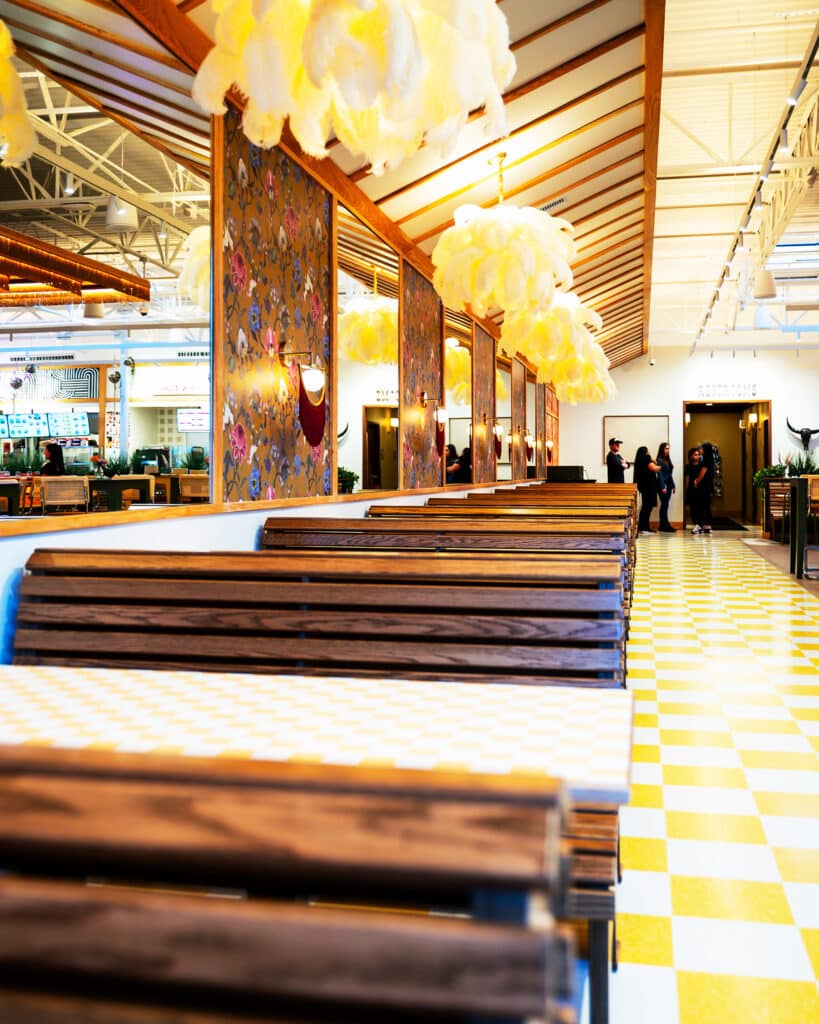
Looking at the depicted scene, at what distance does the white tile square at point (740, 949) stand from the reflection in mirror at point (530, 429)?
13.6 metres

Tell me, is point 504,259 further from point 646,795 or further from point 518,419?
point 518,419

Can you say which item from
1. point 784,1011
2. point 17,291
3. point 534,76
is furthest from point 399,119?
point 534,76

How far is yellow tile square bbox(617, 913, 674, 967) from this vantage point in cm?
207

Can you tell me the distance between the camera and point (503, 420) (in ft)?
46.5

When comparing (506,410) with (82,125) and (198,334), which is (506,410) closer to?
(198,334)

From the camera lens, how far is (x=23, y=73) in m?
2.72

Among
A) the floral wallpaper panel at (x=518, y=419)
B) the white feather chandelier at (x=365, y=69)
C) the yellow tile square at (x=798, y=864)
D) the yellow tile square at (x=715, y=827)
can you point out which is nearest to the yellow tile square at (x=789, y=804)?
the yellow tile square at (x=715, y=827)

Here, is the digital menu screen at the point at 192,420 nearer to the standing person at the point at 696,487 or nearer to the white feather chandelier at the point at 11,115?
the white feather chandelier at the point at 11,115

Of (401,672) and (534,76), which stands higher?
(534,76)

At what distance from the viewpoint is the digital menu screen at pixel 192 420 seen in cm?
388

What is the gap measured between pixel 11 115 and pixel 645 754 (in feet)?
10.0

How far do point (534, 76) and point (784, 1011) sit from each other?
18.0 feet

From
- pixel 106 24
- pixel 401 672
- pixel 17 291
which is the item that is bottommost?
pixel 401 672

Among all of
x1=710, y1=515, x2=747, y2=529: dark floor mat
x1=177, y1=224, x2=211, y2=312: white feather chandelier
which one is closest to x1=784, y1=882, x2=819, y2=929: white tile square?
x1=177, y1=224, x2=211, y2=312: white feather chandelier
